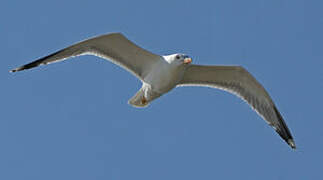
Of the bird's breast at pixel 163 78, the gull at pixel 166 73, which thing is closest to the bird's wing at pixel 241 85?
the gull at pixel 166 73

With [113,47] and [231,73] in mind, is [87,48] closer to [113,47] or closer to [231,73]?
[113,47]

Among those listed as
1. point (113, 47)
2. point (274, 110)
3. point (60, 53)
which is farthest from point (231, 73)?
point (60, 53)

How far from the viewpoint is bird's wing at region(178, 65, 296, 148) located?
40.0 ft

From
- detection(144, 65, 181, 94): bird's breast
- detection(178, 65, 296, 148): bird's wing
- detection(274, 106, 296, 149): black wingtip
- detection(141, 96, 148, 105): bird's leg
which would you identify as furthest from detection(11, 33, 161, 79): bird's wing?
detection(274, 106, 296, 149): black wingtip

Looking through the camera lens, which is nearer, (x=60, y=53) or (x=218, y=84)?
(x=60, y=53)

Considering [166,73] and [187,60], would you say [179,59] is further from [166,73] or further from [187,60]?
[166,73]

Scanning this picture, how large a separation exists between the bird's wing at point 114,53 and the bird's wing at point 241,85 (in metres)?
0.89

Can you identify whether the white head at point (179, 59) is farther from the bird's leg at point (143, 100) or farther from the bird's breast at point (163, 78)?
the bird's leg at point (143, 100)

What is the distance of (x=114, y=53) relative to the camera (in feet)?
38.6

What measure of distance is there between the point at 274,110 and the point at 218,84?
1.22 meters

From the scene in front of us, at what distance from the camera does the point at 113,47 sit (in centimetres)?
1162

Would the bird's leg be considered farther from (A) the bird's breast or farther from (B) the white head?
(B) the white head

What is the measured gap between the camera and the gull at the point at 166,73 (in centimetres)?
1134

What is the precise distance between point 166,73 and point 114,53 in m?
1.10
